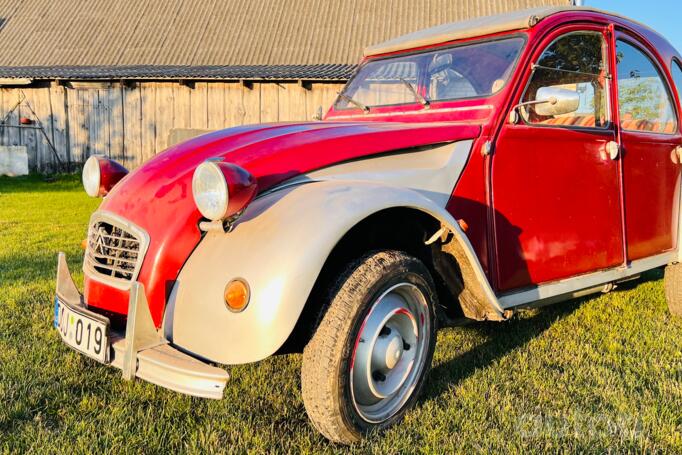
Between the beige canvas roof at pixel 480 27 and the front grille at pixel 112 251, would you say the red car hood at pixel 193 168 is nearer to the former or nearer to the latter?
the front grille at pixel 112 251

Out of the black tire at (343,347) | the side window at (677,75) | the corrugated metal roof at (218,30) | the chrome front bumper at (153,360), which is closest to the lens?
the chrome front bumper at (153,360)

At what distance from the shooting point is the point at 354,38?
1647 cm

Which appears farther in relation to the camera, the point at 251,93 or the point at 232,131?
the point at 251,93

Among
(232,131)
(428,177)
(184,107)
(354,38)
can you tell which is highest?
(354,38)

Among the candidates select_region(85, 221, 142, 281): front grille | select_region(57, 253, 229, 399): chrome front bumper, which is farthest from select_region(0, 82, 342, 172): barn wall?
select_region(57, 253, 229, 399): chrome front bumper

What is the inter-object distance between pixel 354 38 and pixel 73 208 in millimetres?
10020

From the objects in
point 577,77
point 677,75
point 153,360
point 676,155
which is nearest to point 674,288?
point 676,155

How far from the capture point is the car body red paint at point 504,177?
2.38 metres

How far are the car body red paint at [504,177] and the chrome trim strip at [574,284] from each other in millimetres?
45

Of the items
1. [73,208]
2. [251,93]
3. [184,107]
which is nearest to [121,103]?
[184,107]

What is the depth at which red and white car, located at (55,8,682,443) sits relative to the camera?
6.80 feet

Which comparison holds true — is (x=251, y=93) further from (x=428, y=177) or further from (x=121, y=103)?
(x=428, y=177)

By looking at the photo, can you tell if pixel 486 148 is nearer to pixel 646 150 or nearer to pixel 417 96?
pixel 417 96

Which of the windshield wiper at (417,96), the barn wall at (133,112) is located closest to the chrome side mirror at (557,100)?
the windshield wiper at (417,96)
